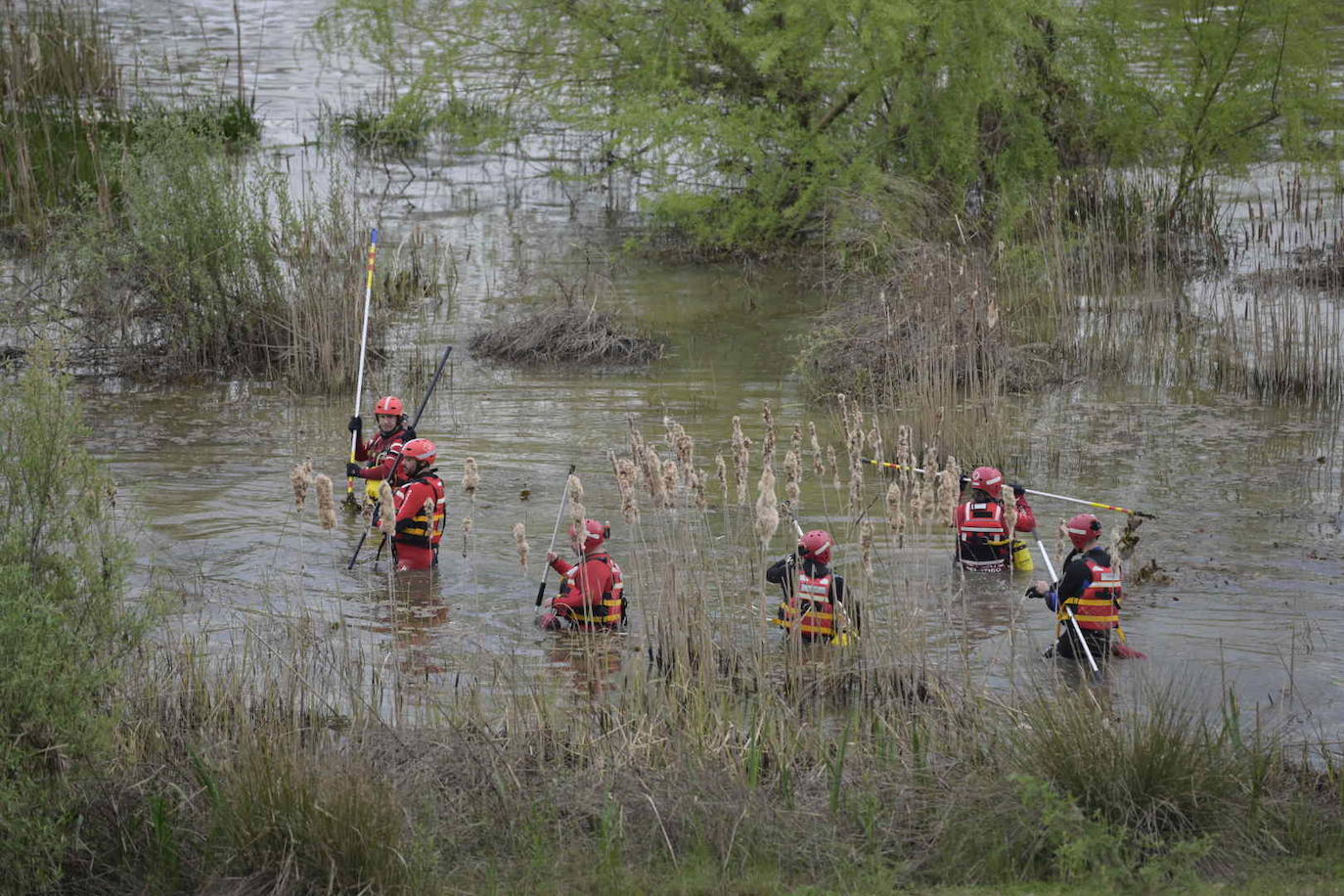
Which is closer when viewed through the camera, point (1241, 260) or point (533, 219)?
point (1241, 260)

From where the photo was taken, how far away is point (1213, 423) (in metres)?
15.2

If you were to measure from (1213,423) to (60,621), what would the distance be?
11917 mm

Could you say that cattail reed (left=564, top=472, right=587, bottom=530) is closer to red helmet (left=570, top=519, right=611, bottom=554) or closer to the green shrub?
the green shrub

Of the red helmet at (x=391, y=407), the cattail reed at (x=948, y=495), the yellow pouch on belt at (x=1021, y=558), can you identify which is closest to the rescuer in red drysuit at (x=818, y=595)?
the cattail reed at (x=948, y=495)

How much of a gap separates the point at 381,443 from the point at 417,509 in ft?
5.84

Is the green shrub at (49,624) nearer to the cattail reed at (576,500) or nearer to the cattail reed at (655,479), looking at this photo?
the cattail reed at (576,500)

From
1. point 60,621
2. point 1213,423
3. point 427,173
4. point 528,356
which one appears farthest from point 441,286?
point 60,621

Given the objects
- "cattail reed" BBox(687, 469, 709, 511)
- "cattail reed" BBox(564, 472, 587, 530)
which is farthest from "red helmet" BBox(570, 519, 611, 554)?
"cattail reed" BBox(564, 472, 587, 530)

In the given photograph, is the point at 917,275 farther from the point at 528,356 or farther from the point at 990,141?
the point at 990,141

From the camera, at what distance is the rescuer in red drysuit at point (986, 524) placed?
11406 mm

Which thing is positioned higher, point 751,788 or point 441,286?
point 441,286

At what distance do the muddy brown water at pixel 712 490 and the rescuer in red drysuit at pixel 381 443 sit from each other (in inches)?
23.3

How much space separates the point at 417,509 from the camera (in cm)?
1176

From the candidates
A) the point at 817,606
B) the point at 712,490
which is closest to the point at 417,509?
the point at 712,490
